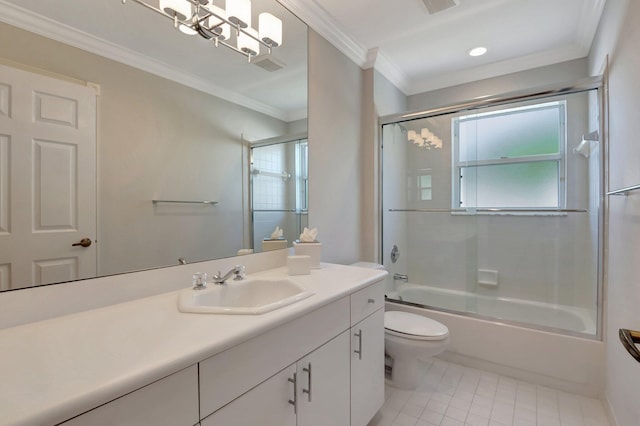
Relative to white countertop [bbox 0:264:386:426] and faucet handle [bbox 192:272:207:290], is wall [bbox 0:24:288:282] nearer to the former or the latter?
faucet handle [bbox 192:272:207:290]

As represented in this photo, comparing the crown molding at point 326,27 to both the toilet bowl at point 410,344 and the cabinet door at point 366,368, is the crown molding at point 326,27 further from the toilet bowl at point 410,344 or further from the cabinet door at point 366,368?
the toilet bowl at point 410,344

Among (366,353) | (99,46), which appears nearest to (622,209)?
(366,353)

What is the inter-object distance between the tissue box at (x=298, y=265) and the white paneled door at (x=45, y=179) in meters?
0.82

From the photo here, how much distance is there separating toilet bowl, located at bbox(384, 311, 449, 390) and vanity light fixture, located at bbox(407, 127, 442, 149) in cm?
170

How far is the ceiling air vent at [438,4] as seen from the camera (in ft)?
6.13

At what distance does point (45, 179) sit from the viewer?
0.92m

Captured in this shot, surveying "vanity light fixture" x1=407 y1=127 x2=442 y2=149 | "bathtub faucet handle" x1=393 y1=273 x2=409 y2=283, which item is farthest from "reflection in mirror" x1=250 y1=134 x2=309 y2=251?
"vanity light fixture" x1=407 y1=127 x2=442 y2=149

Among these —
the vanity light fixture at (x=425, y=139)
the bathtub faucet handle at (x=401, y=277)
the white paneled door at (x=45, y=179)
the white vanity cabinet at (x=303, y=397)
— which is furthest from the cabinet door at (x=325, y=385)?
the vanity light fixture at (x=425, y=139)

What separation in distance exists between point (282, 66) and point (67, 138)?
4.01 feet

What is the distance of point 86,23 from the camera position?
1.01m

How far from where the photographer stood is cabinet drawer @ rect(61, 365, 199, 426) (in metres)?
0.57

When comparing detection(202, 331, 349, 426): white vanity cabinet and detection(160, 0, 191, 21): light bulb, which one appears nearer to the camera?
detection(202, 331, 349, 426): white vanity cabinet

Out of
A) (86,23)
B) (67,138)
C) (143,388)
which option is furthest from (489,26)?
(143,388)

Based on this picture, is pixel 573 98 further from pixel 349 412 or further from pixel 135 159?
pixel 135 159
